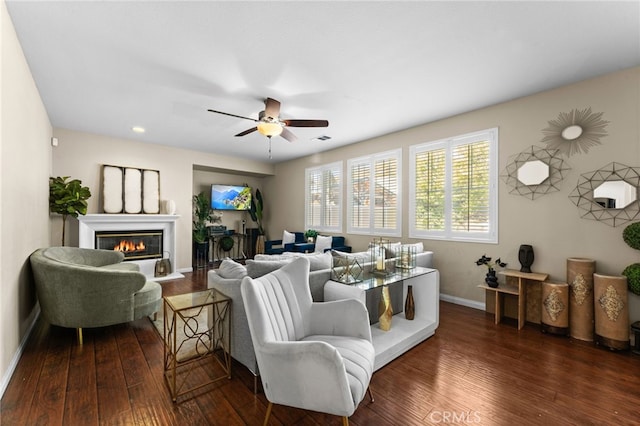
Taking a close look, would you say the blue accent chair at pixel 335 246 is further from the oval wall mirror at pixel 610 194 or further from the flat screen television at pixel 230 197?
the oval wall mirror at pixel 610 194

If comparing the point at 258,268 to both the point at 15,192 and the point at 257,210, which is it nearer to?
the point at 15,192

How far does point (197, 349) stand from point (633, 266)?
421cm

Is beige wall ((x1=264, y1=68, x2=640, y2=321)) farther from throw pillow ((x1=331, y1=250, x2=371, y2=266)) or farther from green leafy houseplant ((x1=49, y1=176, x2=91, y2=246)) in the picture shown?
green leafy houseplant ((x1=49, y1=176, x2=91, y2=246))

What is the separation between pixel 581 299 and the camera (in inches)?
110

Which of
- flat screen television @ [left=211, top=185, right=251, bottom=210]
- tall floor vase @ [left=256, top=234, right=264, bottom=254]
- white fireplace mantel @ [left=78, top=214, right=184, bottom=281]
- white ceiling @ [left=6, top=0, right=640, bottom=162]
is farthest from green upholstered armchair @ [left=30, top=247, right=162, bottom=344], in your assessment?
tall floor vase @ [left=256, top=234, right=264, bottom=254]

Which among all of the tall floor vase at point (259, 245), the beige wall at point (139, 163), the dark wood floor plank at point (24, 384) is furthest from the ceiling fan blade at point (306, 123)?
the tall floor vase at point (259, 245)

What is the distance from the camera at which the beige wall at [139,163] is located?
15.7ft

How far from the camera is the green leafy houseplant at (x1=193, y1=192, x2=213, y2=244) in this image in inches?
257

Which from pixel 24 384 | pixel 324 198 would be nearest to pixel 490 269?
pixel 324 198

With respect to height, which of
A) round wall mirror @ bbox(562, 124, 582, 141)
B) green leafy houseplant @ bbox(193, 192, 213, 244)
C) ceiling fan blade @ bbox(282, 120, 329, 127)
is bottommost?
green leafy houseplant @ bbox(193, 192, 213, 244)

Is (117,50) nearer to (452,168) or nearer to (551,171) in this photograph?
(452,168)

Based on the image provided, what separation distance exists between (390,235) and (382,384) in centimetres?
312

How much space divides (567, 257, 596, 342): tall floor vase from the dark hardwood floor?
0.14 meters

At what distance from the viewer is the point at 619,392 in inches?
77.3
